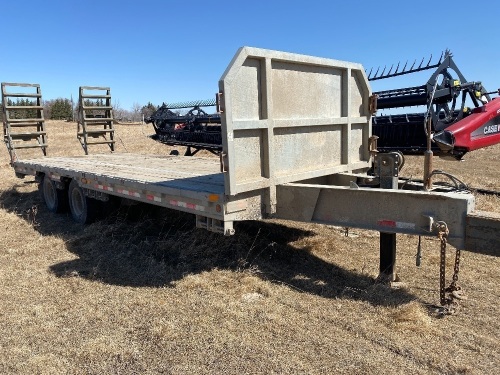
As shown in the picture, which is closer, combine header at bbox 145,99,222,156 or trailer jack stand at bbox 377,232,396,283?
trailer jack stand at bbox 377,232,396,283

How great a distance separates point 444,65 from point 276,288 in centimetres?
472

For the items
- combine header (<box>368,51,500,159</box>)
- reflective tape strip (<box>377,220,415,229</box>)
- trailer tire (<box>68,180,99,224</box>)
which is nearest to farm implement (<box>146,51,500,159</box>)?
combine header (<box>368,51,500,159</box>)

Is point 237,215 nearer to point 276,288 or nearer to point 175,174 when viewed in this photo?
point 276,288

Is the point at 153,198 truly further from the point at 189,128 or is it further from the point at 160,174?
the point at 189,128

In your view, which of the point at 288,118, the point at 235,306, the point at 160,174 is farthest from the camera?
the point at 160,174

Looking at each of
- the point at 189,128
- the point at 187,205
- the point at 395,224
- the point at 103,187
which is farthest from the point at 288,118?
the point at 189,128

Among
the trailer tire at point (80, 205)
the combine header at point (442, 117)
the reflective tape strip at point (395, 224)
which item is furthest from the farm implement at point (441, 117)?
the trailer tire at point (80, 205)

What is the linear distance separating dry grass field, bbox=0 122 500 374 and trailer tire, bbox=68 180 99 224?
0.44 meters

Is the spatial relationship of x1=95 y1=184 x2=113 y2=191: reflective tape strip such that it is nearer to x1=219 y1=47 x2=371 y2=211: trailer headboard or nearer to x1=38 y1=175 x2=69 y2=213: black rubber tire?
x1=38 y1=175 x2=69 y2=213: black rubber tire

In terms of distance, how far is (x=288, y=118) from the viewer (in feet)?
13.1

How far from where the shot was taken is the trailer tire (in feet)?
20.7

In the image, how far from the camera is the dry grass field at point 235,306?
9.51ft

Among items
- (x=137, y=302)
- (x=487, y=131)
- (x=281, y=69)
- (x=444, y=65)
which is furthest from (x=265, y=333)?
(x=444, y=65)

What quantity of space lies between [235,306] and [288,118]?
168 cm
